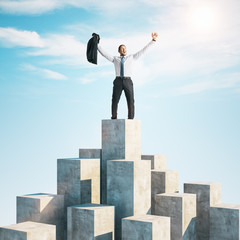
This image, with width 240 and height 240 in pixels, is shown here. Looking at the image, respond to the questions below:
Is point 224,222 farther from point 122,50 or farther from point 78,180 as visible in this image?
point 122,50

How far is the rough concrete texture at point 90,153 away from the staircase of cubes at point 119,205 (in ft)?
0.07

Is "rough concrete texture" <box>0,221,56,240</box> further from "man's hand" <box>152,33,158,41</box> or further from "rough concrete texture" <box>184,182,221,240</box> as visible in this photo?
"man's hand" <box>152,33,158,41</box>

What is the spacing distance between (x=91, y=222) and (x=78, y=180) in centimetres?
105

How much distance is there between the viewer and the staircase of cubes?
6441 mm

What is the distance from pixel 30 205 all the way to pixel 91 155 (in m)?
1.64

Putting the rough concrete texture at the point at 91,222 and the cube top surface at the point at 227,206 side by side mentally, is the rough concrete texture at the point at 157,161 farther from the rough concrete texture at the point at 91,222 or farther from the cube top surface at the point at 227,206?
the rough concrete texture at the point at 91,222

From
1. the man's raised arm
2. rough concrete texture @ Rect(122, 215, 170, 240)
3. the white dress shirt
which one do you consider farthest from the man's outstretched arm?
rough concrete texture @ Rect(122, 215, 170, 240)

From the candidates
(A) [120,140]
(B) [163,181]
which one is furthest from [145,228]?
(B) [163,181]

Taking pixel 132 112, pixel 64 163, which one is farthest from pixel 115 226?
pixel 132 112

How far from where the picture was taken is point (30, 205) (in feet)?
23.5

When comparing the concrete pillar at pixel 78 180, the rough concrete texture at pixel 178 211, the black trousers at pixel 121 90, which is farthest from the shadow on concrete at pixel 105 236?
the black trousers at pixel 121 90

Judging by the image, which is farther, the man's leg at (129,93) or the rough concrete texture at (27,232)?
the man's leg at (129,93)

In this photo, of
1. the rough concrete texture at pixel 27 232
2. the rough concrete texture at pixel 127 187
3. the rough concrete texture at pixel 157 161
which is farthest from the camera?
the rough concrete texture at pixel 157 161

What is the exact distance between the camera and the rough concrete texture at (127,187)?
684cm
